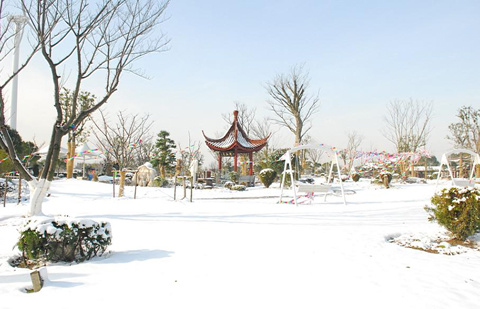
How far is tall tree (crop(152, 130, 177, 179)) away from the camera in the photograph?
1064 inches

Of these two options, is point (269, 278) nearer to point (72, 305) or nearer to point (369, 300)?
point (369, 300)

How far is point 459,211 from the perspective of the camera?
17.3 feet

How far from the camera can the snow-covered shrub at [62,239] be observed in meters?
3.64

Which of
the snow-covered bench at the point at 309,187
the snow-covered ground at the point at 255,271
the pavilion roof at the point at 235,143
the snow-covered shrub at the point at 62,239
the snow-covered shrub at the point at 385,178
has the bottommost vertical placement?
the snow-covered ground at the point at 255,271

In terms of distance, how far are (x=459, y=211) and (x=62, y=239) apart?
235 inches

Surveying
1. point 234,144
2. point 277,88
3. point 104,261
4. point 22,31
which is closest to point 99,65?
point 22,31

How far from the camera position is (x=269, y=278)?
3.30m

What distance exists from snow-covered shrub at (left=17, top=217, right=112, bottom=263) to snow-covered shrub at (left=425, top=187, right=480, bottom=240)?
5.35 meters

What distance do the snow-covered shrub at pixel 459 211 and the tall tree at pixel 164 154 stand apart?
23661mm

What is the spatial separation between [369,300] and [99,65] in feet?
26.5

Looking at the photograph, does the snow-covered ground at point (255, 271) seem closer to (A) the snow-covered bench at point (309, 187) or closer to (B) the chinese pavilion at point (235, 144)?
(A) the snow-covered bench at point (309, 187)

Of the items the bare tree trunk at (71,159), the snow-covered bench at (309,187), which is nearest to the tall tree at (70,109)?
the bare tree trunk at (71,159)

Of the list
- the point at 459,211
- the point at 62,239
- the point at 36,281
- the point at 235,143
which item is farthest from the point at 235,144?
the point at 36,281

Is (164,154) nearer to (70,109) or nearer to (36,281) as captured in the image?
(70,109)
